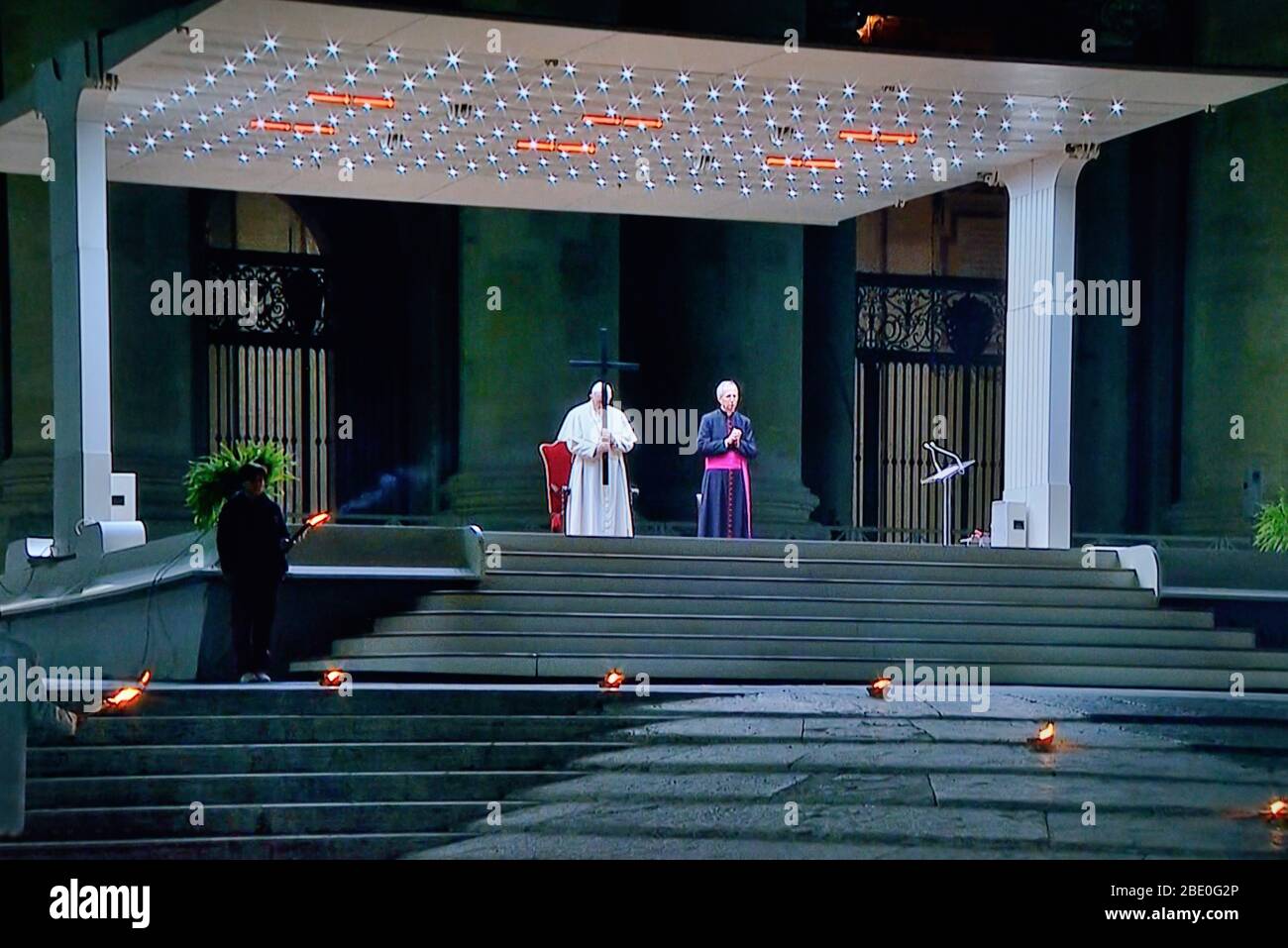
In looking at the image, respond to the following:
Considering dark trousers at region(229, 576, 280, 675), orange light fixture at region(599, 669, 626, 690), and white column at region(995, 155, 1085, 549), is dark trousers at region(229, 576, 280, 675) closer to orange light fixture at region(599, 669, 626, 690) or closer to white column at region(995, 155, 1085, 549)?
orange light fixture at region(599, 669, 626, 690)

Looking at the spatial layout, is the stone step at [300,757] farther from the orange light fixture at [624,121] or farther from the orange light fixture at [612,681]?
the orange light fixture at [624,121]

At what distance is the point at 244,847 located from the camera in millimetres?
12039

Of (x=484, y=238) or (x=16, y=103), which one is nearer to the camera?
(x=16, y=103)

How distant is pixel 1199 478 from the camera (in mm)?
27688

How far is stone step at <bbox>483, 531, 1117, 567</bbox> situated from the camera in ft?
58.9

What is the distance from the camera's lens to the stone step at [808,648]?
16516 mm

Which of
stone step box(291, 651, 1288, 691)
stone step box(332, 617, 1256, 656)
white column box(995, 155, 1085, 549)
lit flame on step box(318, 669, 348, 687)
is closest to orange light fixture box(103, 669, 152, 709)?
lit flame on step box(318, 669, 348, 687)

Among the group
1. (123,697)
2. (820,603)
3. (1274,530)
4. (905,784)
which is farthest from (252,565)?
(1274,530)

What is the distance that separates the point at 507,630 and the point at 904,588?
3534 millimetres

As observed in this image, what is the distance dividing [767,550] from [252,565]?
4.67m

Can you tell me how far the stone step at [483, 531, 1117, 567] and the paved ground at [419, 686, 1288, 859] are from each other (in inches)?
133
